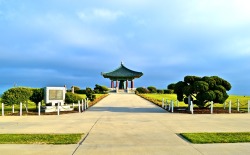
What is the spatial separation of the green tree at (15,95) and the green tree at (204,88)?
42.6 feet

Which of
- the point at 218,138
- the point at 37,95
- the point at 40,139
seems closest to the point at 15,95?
the point at 37,95

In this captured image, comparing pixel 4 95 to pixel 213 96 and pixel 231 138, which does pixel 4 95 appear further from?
pixel 231 138

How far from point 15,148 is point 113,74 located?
71.8 metres

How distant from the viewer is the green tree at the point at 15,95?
22.5 meters

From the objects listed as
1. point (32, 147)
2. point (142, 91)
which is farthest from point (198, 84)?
point (142, 91)

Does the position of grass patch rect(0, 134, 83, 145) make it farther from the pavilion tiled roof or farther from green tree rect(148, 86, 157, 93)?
the pavilion tiled roof

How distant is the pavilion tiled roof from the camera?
78.9 metres

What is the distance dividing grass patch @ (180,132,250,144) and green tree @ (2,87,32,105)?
52.8 ft

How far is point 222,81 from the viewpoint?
24609mm

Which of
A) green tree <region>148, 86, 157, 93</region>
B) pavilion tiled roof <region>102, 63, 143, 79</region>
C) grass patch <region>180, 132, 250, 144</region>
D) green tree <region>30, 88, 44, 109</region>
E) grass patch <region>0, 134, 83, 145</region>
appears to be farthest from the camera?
pavilion tiled roof <region>102, 63, 143, 79</region>

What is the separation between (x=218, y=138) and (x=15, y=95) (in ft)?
57.9

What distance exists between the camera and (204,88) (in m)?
22.8

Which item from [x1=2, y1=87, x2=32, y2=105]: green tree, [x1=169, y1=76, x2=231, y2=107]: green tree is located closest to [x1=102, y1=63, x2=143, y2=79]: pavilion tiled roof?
[x1=169, y1=76, x2=231, y2=107]: green tree

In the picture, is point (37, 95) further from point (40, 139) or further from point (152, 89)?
point (152, 89)
